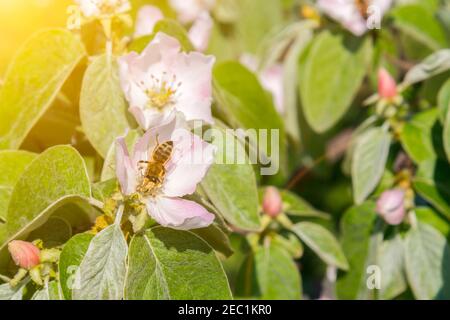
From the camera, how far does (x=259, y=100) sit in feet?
5.55

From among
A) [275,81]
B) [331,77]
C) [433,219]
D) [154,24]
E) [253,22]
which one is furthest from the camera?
[253,22]

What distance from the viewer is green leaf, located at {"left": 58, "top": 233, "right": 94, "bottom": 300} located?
112cm

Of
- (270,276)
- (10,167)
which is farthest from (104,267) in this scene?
(270,276)

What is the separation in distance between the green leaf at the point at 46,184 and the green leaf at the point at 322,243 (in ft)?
2.18

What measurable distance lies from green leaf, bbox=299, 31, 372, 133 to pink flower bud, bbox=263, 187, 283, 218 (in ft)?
1.07

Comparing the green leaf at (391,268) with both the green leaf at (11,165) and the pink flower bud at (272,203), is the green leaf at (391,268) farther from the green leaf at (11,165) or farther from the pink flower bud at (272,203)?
the green leaf at (11,165)

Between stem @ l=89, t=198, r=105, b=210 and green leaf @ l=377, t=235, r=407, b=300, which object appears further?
green leaf @ l=377, t=235, r=407, b=300

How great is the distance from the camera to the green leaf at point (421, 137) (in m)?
1.68

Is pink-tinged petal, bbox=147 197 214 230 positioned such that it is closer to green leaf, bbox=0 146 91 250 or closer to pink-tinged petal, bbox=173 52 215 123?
green leaf, bbox=0 146 91 250

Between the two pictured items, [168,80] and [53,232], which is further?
[168,80]

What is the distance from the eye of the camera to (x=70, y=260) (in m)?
1.13

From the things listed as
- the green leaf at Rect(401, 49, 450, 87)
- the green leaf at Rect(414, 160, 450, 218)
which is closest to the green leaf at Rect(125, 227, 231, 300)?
the green leaf at Rect(414, 160, 450, 218)

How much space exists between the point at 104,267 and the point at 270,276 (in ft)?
2.05

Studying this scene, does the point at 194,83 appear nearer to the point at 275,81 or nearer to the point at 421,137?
the point at 421,137
